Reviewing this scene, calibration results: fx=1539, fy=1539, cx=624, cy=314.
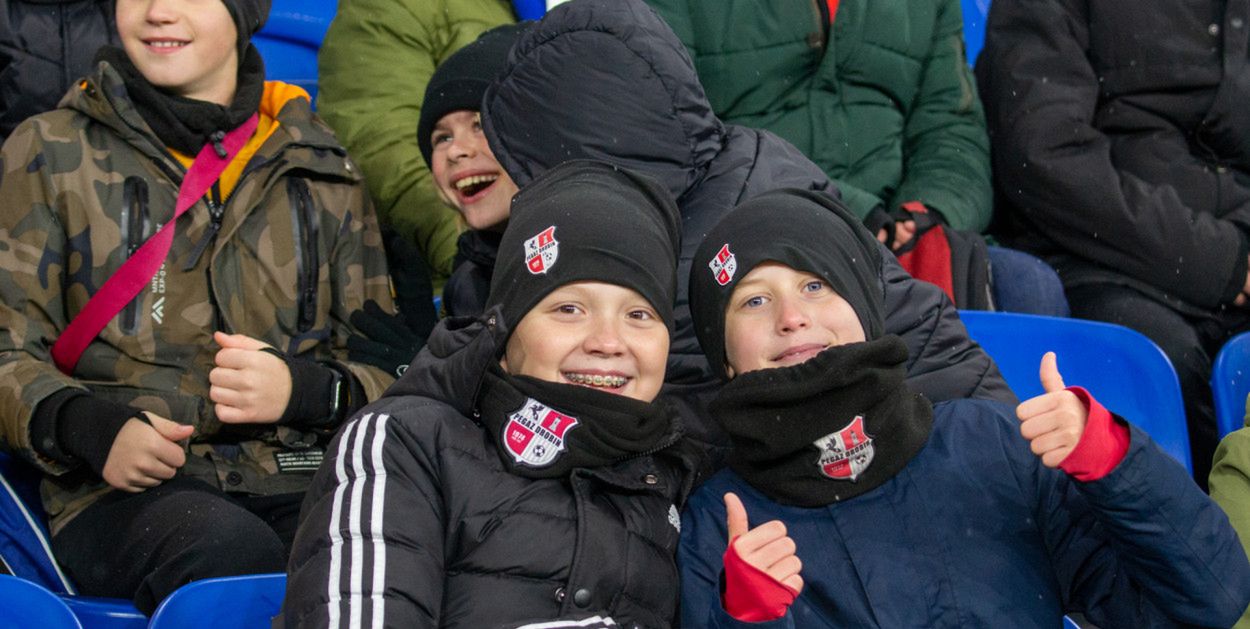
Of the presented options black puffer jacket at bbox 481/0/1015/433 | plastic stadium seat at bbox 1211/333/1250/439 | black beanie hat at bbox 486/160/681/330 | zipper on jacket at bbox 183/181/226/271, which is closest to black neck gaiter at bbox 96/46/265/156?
zipper on jacket at bbox 183/181/226/271

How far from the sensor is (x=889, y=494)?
2.43 meters

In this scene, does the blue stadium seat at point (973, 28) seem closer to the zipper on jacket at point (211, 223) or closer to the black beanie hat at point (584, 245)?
the black beanie hat at point (584, 245)

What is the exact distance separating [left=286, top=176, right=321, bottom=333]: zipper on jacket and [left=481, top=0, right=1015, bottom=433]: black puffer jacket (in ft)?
1.51

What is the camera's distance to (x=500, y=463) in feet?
7.95

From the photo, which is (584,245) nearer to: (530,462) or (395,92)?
(530,462)

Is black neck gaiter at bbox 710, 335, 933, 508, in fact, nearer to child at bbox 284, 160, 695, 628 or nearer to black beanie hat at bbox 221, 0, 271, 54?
child at bbox 284, 160, 695, 628

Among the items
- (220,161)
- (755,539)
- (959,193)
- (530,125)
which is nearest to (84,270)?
(220,161)

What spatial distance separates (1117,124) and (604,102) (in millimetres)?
1847

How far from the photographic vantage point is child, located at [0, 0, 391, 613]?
2805 millimetres

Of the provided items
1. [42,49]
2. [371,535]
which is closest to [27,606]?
[371,535]

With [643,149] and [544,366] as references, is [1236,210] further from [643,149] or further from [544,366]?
[544,366]

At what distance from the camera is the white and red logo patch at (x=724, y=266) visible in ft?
8.40

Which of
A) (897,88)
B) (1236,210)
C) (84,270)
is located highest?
(84,270)

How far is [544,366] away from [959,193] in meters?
1.93
